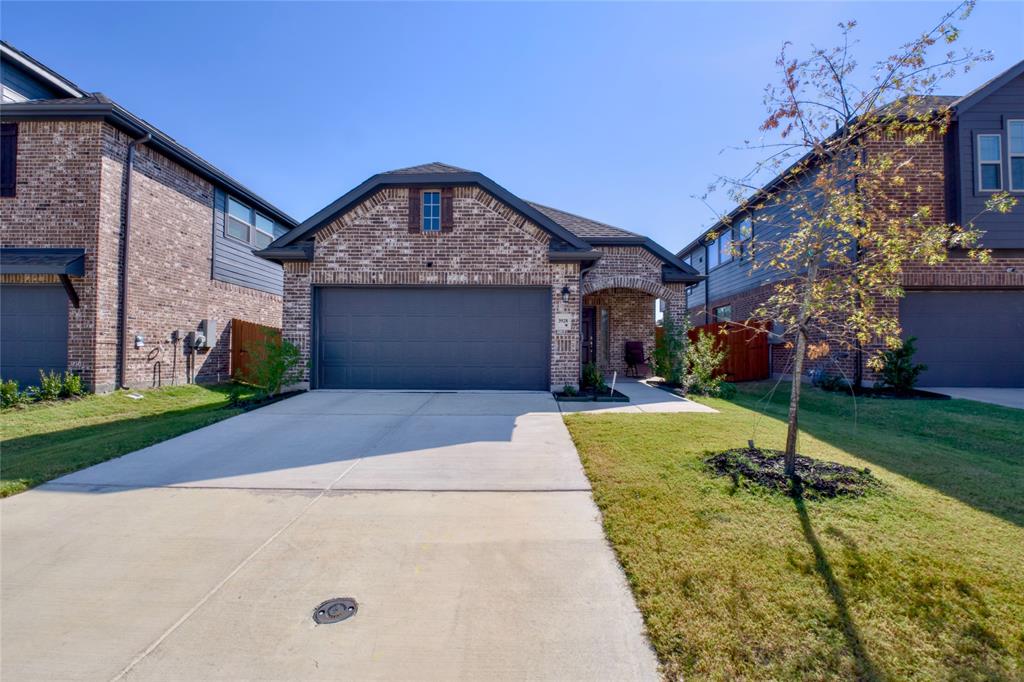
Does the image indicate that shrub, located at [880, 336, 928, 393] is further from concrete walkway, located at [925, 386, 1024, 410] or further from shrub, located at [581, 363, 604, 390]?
shrub, located at [581, 363, 604, 390]

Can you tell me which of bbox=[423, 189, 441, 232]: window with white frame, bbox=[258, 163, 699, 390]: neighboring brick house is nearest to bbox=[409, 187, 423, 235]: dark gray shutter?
bbox=[258, 163, 699, 390]: neighboring brick house

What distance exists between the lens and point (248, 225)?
15.0 metres

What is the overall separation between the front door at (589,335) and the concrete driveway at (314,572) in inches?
381

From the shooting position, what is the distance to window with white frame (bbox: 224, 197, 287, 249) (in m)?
14.2

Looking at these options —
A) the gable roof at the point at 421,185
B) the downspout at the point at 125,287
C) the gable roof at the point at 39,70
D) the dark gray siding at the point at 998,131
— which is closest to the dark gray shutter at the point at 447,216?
the gable roof at the point at 421,185

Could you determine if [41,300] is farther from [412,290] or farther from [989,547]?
[989,547]

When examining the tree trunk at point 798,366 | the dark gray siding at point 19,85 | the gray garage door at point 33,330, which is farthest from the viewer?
the dark gray siding at point 19,85

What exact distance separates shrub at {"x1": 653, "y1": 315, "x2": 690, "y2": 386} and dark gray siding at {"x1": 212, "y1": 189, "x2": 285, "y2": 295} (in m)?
11.8

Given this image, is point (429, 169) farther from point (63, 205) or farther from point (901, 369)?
point (901, 369)

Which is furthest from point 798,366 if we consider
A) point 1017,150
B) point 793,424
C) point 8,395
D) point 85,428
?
point 8,395

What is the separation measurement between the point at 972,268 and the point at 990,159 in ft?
8.29

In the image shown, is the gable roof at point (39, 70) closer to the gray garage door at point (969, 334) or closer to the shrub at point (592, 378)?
the shrub at point (592, 378)

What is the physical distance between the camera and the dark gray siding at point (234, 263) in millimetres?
13469

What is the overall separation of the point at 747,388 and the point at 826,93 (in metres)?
10.0
